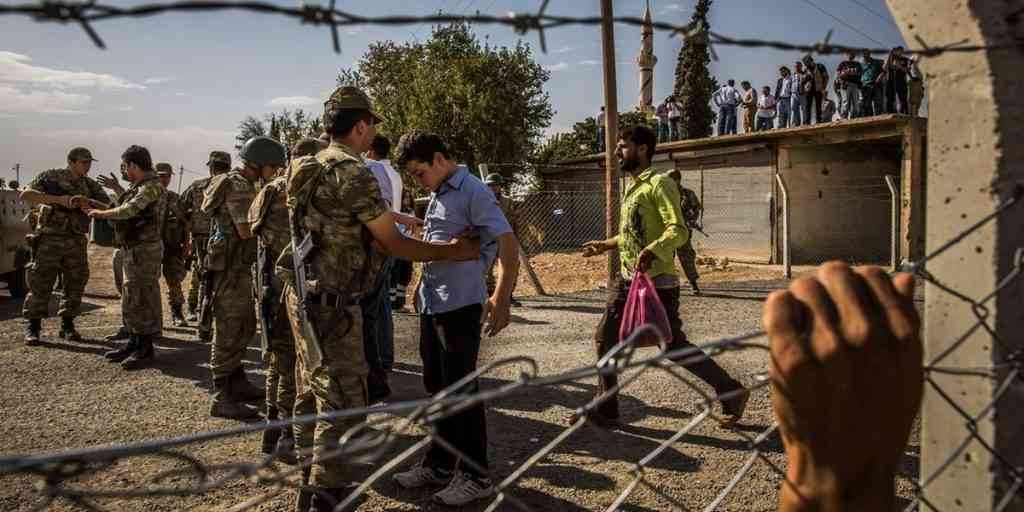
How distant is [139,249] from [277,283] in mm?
3442

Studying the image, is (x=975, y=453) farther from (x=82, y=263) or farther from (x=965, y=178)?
(x=82, y=263)

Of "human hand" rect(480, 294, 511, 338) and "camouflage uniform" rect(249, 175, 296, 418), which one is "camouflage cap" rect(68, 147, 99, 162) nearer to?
"camouflage uniform" rect(249, 175, 296, 418)

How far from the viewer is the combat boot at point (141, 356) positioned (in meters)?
6.49

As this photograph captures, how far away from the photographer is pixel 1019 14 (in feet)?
4.65

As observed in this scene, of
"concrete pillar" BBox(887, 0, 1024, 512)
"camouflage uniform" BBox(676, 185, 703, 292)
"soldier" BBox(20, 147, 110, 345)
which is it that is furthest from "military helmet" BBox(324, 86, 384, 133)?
"camouflage uniform" BBox(676, 185, 703, 292)

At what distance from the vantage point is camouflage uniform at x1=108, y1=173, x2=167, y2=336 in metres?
6.52

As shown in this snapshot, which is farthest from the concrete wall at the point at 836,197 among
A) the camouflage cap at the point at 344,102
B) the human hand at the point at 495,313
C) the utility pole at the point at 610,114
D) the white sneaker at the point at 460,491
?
the camouflage cap at the point at 344,102

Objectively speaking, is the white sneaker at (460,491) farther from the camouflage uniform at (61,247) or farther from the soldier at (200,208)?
the camouflage uniform at (61,247)

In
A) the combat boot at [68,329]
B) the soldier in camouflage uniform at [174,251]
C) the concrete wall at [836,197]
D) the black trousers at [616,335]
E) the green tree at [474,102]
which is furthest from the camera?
the green tree at [474,102]

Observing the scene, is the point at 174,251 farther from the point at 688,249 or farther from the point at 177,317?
the point at 688,249

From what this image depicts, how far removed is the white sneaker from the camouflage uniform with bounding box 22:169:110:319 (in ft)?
19.2

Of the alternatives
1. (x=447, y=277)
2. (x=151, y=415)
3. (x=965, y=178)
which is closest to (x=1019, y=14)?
(x=965, y=178)

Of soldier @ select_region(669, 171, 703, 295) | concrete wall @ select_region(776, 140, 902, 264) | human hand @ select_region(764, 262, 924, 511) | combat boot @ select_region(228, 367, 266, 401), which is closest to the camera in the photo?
human hand @ select_region(764, 262, 924, 511)

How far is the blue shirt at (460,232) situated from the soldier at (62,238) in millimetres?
5162
